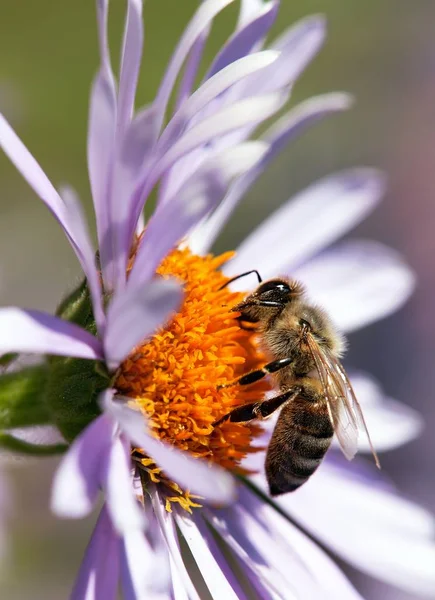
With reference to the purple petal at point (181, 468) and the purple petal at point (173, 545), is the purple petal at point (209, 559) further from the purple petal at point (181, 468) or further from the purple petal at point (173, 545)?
the purple petal at point (181, 468)

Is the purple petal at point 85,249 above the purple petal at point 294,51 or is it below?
above

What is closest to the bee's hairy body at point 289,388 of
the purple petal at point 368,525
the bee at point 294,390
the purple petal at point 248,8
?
the bee at point 294,390

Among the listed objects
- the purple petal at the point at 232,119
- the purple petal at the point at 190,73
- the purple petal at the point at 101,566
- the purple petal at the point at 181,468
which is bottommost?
the purple petal at the point at 101,566

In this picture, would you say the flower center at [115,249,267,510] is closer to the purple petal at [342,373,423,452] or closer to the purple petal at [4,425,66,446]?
the purple petal at [4,425,66,446]

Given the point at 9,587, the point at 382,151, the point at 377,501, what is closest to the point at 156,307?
the point at 377,501

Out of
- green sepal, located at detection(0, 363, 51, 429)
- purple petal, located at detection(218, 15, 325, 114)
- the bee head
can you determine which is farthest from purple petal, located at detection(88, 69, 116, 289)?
purple petal, located at detection(218, 15, 325, 114)

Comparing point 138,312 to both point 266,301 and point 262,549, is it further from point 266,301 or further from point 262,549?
point 262,549
